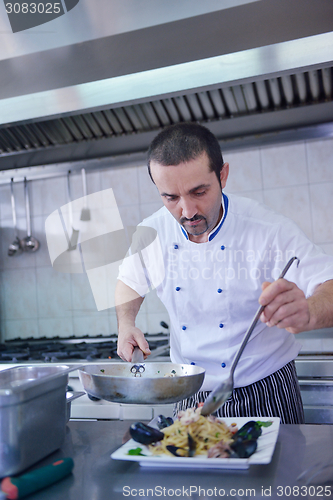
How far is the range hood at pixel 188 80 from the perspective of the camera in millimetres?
1710

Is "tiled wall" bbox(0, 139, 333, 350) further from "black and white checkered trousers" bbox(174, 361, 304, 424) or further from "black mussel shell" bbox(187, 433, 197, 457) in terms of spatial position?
"black mussel shell" bbox(187, 433, 197, 457)

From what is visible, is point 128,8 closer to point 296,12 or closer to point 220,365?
point 296,12

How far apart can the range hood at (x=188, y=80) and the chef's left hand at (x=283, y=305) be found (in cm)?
113

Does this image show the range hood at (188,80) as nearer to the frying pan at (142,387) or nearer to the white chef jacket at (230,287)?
the white chef jacket at (230,287)

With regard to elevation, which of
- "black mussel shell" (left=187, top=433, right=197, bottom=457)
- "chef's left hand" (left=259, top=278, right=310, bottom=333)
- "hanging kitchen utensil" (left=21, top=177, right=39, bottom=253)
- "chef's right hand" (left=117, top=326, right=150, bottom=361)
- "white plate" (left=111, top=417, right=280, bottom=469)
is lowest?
"white plate" (left=111, top=417, right=280, bottom=469)

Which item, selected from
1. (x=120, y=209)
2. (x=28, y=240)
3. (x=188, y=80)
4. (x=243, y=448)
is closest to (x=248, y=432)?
(x=243, y=448)

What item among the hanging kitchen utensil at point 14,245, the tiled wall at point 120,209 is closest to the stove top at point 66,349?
the tiled wall at point 120,209

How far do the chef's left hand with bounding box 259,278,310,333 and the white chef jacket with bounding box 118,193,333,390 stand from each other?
0.36 m

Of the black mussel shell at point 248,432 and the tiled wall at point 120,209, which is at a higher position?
the tiled wall at point 120,209

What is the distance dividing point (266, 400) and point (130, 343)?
469 mm

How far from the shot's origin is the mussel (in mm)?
871

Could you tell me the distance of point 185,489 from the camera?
0.79 metres

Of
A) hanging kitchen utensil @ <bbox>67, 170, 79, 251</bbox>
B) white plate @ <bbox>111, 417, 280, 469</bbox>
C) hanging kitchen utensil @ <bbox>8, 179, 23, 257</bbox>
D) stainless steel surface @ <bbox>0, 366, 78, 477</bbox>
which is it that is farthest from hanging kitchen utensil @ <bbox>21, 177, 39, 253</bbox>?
white plate @ <bbox>111, 417, 280, 469</bbox>

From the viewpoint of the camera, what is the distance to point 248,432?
909 millimetres
